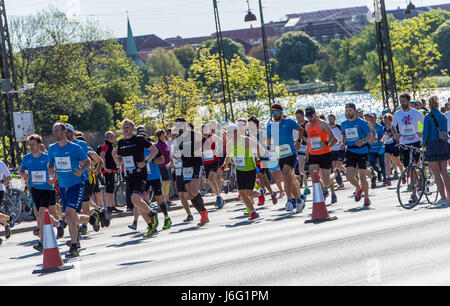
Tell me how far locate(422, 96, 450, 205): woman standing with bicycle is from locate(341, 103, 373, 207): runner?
1642 millimetres

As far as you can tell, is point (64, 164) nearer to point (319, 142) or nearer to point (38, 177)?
point (38, 177)

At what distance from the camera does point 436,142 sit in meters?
12.9

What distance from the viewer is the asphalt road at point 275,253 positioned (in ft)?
25.6

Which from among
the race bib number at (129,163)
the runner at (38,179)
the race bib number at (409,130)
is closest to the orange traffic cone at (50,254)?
the runner at (38,179)

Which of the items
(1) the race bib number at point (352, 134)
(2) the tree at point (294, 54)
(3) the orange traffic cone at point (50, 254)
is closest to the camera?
(3) the orange traffic cone at point (50, 254)

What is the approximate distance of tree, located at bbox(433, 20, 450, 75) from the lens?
14471 cm

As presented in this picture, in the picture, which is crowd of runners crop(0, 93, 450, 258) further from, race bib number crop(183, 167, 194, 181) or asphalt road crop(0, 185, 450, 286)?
asphalt road crop(0, 185, 450, 286)

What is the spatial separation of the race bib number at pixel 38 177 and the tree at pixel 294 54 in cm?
15197

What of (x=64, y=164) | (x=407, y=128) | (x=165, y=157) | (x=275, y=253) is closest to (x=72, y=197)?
(x=64, y=164)

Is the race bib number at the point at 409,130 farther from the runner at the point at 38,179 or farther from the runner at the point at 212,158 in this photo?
the runner at the point at 38,179

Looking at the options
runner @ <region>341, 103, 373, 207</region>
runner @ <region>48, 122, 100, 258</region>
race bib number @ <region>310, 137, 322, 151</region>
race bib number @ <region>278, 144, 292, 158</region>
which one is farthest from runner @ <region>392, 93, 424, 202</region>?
runner @ <region>48, 122, 100, 258</region>

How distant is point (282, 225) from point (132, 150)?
2914mm
